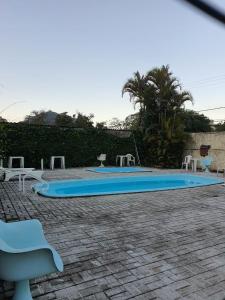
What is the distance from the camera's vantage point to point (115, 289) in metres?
2.57

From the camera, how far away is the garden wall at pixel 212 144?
13719mm

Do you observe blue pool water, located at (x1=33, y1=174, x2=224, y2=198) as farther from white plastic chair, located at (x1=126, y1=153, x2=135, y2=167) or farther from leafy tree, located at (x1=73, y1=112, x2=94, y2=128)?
leafy tree, located at (x1=73, y1=112, x2=94, y2=128)

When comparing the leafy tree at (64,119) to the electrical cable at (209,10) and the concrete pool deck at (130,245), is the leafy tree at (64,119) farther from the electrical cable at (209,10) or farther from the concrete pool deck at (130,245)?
the electrical cable at (209,10)

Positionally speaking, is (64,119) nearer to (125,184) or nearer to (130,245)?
(125,184)

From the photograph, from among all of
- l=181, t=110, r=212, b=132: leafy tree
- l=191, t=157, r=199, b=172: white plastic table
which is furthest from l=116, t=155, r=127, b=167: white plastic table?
l=181, t=110, r=212, b=132: leafy tree

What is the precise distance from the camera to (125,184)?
10602 mm

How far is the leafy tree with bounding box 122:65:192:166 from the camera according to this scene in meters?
14.8

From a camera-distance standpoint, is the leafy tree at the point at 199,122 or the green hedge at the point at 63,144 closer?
the green hedge at the point at 63,144

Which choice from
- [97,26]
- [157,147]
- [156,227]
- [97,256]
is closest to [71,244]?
[97,256]

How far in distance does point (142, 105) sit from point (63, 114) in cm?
1497

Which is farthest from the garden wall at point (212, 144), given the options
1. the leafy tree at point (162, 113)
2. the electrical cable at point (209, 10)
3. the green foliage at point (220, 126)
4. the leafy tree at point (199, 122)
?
the electrical cable at point (209, 10)

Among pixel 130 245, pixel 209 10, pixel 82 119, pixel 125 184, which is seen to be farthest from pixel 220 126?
pixel 209 10

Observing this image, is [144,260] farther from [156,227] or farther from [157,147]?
[157,147]

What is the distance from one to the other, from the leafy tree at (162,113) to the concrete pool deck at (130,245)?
8.37 m
